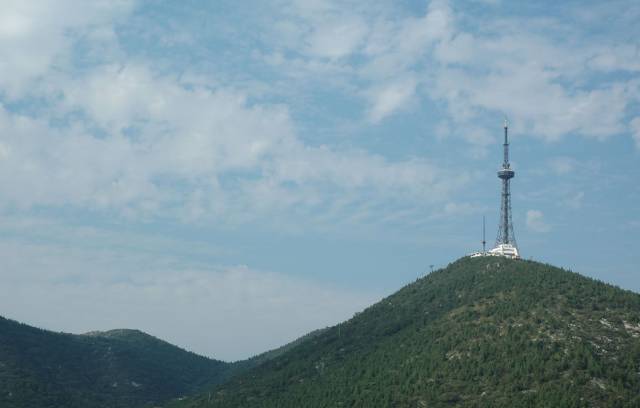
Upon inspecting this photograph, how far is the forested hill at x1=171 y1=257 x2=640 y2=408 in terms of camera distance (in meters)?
106

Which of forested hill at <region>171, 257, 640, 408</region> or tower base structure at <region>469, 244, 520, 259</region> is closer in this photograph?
forested hill at <region>171, 257, 640, 408</region>

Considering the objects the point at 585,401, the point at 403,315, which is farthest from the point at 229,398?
the point at 585,401

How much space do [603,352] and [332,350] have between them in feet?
210

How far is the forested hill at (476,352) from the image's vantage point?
106 metres

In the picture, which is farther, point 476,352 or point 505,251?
point 505,251

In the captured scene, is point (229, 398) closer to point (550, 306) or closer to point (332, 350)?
point (332, 350)

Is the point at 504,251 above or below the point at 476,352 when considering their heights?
above

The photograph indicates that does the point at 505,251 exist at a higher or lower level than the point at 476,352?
higher

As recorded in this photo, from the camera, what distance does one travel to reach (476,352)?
12025 centimetres

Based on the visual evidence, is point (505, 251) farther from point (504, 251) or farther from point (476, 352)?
point (476, 352)

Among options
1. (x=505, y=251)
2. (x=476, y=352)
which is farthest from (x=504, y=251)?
(x=476, y=352)

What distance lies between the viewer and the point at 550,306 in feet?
435

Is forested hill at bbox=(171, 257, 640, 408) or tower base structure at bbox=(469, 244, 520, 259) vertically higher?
tower base structure at bbox=(469, 244, 520, 259)

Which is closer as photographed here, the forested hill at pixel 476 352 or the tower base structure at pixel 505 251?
the forested hill at pixel 476 352
